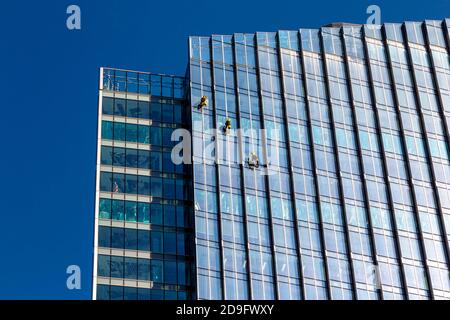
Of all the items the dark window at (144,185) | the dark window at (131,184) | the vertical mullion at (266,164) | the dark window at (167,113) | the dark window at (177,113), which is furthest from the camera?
the dark window at (177,113)

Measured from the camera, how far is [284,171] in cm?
9119

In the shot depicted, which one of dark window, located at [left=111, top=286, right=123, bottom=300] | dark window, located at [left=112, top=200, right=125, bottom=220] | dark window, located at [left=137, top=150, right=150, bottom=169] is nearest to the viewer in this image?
dark window, located at [left=111, top=286, right=123, bottom=300]

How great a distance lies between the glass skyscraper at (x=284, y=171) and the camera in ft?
280

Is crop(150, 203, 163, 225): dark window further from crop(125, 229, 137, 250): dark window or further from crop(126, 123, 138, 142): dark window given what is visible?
crop(126, 123, 138, 142): dark window

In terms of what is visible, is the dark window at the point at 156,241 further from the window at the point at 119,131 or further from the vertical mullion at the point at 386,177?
the vertical mullion at the point at 386,177

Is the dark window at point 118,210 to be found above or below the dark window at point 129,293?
above

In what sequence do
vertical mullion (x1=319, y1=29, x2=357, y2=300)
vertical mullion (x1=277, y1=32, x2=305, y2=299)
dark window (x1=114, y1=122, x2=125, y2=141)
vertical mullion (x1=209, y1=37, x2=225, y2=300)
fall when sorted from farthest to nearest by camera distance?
dark window (x1=114, y1=122, x2=125, y2=141), vertical mullion (x1=319, y1=29, x2=357, y2=300), vertical mullion (x1=277, y1=32, x2=305, y2=299), vertical mullion (x1=209, y1=37, x2=225, y2=300)

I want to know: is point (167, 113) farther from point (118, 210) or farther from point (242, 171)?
point (118, 210)

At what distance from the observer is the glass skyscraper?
85375mm

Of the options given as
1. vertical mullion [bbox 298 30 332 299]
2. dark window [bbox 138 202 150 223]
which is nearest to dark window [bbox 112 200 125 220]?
dark window [bbox 138 202 150 223]

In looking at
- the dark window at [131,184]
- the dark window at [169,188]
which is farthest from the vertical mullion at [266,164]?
the dark window at [131,184]

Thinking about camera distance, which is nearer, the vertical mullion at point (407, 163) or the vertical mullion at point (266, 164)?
the vertical mullion at point (266, 164)

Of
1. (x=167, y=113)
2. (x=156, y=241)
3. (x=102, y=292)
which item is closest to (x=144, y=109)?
(x=167, y=113)
